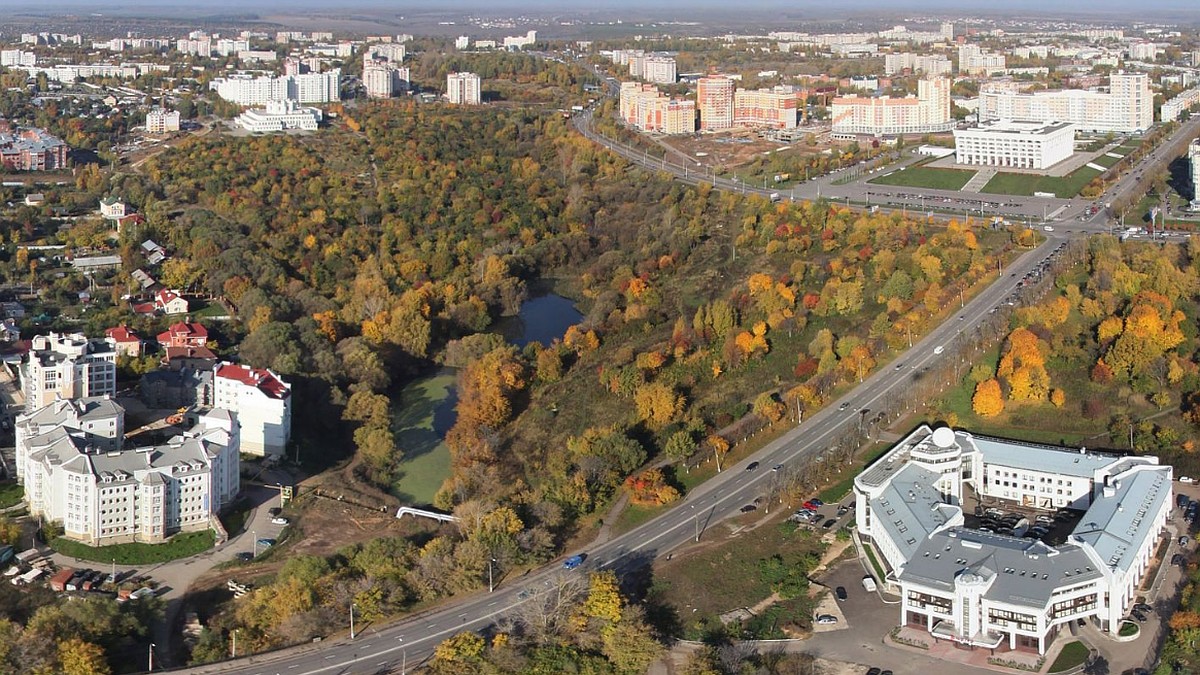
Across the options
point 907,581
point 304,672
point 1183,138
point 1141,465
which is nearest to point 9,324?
point 304,672

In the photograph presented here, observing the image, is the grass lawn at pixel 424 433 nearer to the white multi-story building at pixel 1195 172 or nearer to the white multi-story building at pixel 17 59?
the white multi-story building at pixel 1195 172

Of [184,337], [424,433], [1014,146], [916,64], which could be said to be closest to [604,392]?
[424,433]

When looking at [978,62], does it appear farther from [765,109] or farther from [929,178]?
[929,178]

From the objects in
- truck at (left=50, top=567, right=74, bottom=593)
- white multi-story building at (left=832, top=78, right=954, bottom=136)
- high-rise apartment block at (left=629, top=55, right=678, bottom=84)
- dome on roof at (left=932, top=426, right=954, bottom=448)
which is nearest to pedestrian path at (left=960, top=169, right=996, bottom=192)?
white multi-story building at (left=832, top=78, right=954, bottom=136)

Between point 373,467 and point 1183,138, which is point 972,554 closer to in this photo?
point 373,467

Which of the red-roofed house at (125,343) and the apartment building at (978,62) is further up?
the apartment building at (978,62)

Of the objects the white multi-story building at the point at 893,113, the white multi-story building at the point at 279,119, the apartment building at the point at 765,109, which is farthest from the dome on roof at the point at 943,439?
the white multi-story building at the point at 279,119
